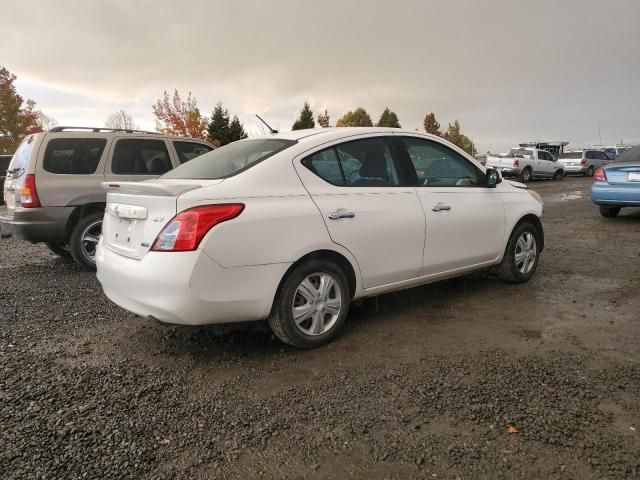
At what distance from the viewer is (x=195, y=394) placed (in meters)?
2.94

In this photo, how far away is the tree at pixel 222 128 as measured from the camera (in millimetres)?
33469

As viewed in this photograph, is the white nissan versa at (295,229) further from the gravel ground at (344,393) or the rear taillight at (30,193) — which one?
the rear taillight at (30,193)

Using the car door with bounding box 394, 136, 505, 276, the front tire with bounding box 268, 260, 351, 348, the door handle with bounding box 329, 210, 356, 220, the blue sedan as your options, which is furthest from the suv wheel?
the blue sedan

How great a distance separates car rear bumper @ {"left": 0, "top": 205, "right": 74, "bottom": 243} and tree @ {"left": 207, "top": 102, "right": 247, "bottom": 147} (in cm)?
2779

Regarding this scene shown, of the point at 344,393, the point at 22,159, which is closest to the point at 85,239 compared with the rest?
the point at 22,159

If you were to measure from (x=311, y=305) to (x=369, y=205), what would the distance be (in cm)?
90

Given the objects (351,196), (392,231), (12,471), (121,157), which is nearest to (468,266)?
(392,231)

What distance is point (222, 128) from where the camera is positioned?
3362 cm

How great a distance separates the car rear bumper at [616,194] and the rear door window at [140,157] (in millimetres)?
8467

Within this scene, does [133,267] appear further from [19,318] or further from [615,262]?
[615,262]

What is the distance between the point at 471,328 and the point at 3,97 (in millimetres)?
33678

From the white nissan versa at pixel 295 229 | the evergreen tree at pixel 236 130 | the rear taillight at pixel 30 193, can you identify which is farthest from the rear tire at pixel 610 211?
the evergreen tree at pixel 236 130

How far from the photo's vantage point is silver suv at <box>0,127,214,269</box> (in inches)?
238

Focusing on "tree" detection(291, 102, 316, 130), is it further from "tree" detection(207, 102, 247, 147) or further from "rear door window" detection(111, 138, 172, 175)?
"rear door window" detection(111, 138, 172, 175)
